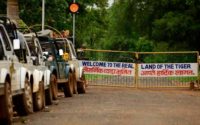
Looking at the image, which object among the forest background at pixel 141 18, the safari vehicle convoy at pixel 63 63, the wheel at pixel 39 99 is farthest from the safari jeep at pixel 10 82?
the forest background at pixel 141 18

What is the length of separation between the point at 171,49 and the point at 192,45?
6.43 ft

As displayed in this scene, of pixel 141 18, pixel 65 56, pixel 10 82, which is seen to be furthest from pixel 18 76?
pixel 141 18

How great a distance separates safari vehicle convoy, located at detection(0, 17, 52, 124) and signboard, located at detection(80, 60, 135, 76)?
14.5 m

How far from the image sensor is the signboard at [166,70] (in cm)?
3506

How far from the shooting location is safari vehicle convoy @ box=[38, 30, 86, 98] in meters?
23.0

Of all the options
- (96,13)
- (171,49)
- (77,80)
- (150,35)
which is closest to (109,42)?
(96,13)

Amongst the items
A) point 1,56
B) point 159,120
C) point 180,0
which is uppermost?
point 180,0

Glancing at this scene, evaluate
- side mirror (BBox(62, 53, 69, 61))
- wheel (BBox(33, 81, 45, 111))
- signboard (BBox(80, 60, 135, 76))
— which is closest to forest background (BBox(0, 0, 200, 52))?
signboard (BBox(80, 60, 135, 76))

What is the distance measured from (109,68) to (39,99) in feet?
55.6

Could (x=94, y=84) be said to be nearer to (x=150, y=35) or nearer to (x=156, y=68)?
(x=156, y=68)

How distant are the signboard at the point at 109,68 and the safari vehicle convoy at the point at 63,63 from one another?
6.96 metres

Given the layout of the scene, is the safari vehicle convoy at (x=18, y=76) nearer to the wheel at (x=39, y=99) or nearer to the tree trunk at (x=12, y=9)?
the wheel at (x=39, y=99)

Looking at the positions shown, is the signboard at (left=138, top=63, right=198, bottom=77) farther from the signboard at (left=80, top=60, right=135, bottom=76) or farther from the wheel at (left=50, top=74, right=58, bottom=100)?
the wheel at (left=50, top=74, right=58, bottom=100)

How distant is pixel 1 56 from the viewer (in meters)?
14.2
